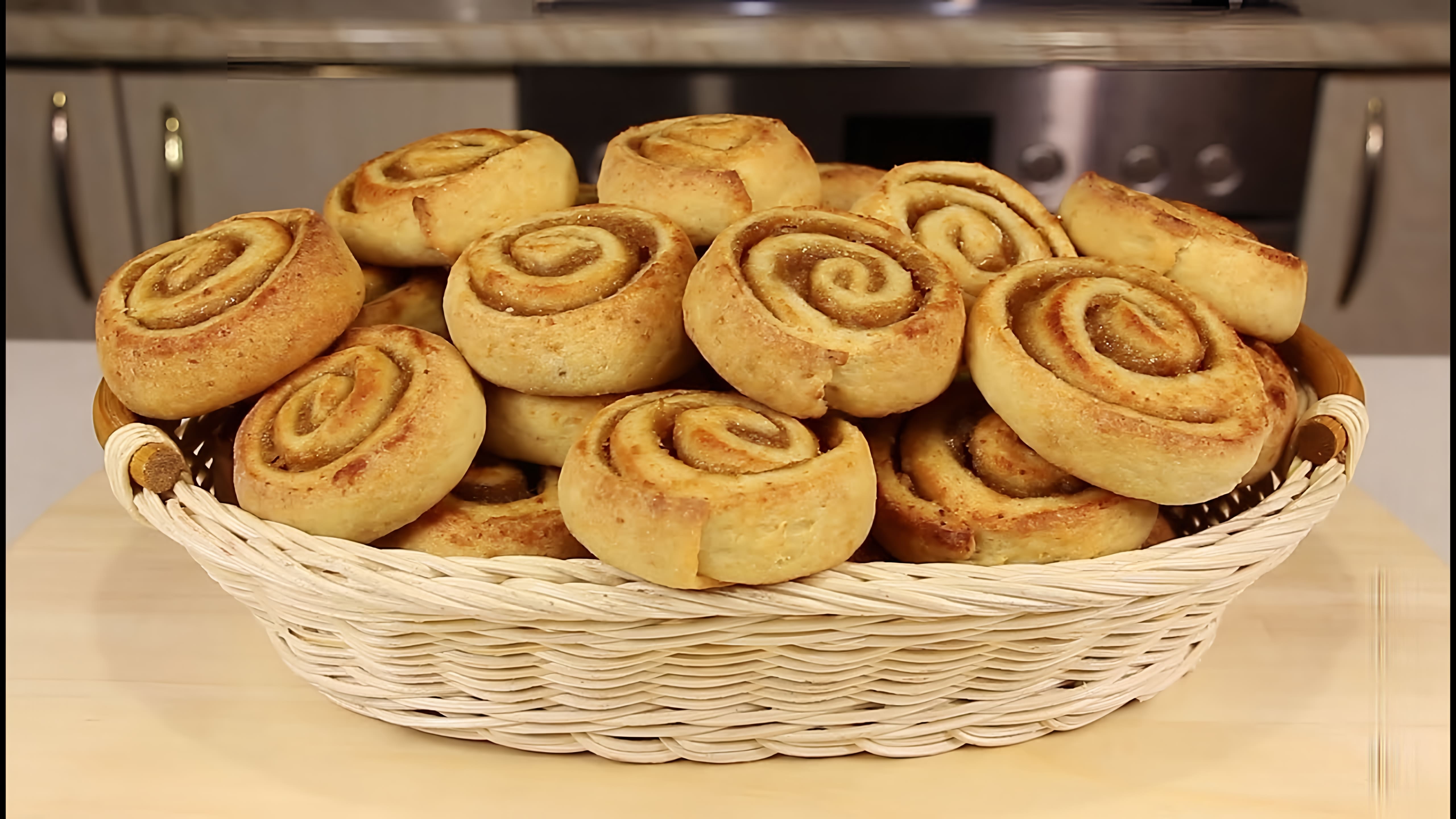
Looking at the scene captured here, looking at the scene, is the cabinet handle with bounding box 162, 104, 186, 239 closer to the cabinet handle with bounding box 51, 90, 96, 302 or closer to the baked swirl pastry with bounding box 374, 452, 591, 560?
the cabinet handle with bounding box 51, 90, 96, 302

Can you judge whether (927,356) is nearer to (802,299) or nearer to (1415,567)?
(802,299)

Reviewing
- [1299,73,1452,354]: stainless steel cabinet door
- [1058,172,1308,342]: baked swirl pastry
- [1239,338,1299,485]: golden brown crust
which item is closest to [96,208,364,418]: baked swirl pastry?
[1058,172,1308,342]: baked swirl pastry

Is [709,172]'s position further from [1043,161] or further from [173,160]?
[173,160]

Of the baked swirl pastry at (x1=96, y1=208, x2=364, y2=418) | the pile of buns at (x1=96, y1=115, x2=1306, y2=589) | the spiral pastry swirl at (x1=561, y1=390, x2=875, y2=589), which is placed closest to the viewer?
the spiral pastry swirl at (x1=561, y1=390, x2=875, y2=589)

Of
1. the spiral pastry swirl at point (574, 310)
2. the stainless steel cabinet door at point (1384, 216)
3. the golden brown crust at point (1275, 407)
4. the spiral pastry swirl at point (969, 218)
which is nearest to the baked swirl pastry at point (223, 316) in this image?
the spiral pastry swirl at point (574, 310)

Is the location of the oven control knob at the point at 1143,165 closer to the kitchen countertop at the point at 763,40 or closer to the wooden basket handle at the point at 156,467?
the kitchen countertop at the point at 763,40

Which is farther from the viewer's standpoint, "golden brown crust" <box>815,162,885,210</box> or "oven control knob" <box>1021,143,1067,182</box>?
"oven control knob" <box>1021,143,1067,182</box>
